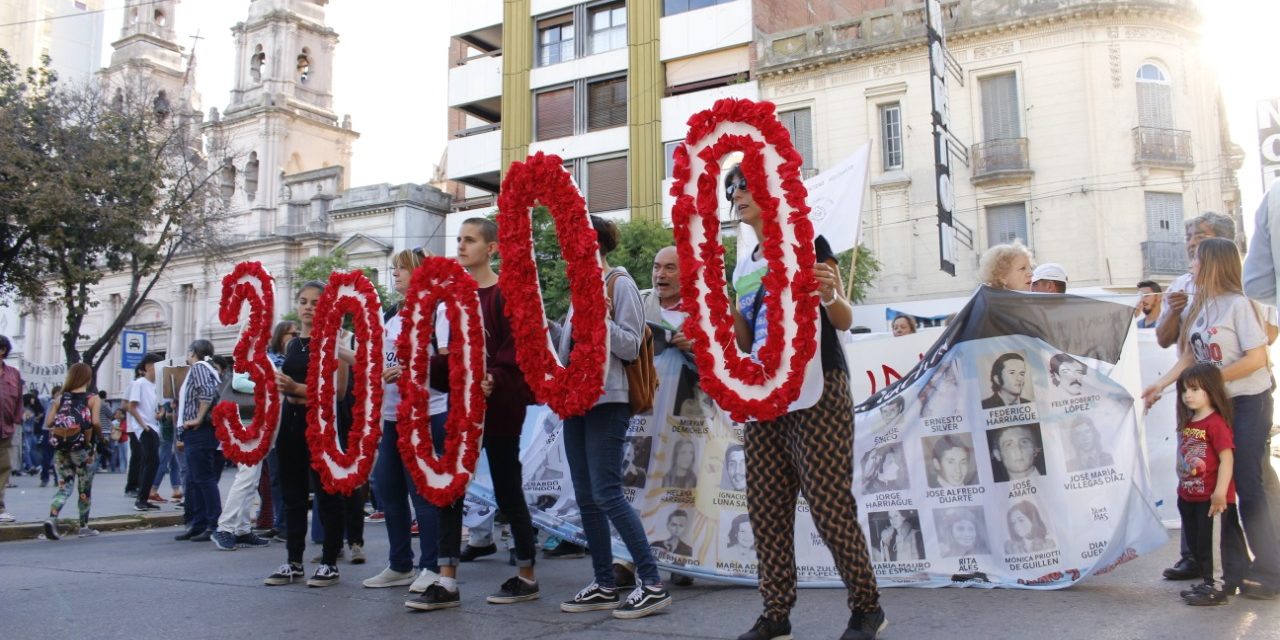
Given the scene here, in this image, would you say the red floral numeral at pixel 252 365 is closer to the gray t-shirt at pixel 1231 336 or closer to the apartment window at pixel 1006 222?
the gray t-shirt at pixel 1231 336

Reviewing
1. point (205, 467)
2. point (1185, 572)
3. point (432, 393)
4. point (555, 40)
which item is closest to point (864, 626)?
point (1185, 572)

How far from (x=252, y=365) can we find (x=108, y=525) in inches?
229

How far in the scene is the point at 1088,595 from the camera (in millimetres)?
5117

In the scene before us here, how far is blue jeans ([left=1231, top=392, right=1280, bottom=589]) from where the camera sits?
4938mm

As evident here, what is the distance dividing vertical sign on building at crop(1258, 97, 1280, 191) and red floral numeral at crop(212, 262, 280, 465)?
1062 cm

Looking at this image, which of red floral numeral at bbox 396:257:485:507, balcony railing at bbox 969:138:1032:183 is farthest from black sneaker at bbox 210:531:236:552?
balcony railing at bbox 969:138:1032:183

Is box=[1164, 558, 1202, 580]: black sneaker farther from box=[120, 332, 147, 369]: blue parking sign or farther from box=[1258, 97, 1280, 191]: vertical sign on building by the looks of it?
box=[120, 332, 147, 369]: blue parking sign

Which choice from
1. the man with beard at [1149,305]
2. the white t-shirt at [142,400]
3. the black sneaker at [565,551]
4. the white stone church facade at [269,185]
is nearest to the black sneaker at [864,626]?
the black sneaker at [565,551]

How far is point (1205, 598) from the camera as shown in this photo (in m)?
4.79

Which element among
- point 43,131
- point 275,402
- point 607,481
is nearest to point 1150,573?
point 607,481

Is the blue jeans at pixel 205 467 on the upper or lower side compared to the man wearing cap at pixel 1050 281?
lower

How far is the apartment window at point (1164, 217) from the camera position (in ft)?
87.5

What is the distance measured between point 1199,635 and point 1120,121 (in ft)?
85.0

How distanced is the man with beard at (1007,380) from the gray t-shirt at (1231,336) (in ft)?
2.95
